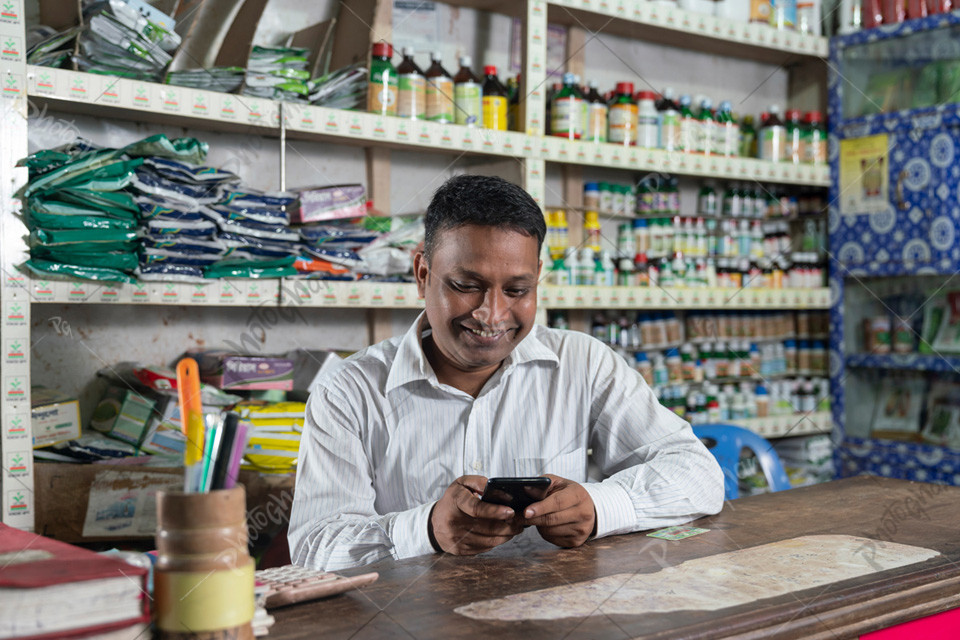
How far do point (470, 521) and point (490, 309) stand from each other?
1.47ft

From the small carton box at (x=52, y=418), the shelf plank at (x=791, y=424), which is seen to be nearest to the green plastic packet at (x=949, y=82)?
the shelf plank at (x=791, y=424)

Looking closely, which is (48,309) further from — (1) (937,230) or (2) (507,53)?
(1) (937,230)

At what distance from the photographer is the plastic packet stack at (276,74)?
247 cm

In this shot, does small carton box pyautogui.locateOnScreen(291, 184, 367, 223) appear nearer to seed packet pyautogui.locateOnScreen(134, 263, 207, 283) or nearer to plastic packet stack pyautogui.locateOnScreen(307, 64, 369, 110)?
plastic packet stack pyautogui.locateOnScreen(307, 64, 369, 110)

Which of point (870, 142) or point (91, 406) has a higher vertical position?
point (870, 142)

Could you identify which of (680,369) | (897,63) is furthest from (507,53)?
(897,63)

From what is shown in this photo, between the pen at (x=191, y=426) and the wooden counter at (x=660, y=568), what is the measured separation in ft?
0.78

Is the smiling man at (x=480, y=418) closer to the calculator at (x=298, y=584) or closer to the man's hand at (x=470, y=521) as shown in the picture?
the man's hand at (x=470, y=521)

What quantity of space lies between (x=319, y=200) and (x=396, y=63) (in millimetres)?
665

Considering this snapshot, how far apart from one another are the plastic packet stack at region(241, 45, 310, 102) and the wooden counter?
1620mm

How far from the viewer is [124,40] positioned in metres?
2.23

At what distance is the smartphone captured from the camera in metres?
1.28

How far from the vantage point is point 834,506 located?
1.70m

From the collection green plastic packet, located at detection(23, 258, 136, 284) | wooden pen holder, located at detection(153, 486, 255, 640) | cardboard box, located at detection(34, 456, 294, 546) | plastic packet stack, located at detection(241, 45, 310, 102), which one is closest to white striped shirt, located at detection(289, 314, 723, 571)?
wooden pen holder, located at detection(153, 486, 255, 640)
